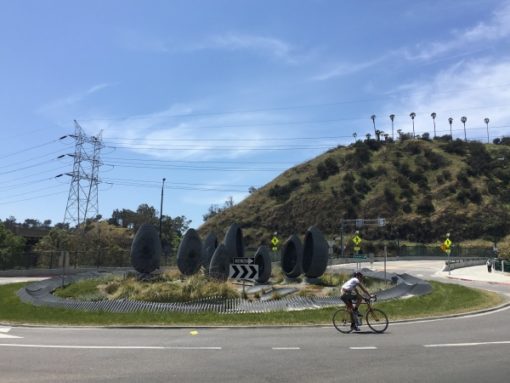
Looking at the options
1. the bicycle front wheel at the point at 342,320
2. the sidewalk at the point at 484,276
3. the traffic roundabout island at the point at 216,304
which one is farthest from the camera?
the sidewalk at the point at 484,276

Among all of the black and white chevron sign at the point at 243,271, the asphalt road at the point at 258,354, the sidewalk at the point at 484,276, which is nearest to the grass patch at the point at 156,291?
the black and white chevron sign at the point at 243,271

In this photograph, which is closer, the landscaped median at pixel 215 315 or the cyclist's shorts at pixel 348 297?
the cyclist's shorts at pixel 348 297

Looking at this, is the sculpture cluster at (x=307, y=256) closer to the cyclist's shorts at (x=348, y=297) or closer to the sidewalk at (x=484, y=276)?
the sidewalk at (x=484, y=276)

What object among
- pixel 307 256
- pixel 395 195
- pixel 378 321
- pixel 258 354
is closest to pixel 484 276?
pixel 307 256

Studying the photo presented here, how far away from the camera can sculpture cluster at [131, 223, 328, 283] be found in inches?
1097

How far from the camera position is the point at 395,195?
106188mm

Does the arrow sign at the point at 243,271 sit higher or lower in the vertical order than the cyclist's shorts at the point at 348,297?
higher

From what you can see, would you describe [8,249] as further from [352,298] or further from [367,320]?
[367,320]

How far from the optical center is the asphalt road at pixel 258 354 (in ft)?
27.2

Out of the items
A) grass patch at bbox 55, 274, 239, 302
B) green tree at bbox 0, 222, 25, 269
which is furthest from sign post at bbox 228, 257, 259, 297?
green tree at bbox 0, 222, 25, 269

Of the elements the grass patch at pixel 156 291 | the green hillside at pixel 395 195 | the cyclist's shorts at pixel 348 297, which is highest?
the green hillside at pixel 395 195

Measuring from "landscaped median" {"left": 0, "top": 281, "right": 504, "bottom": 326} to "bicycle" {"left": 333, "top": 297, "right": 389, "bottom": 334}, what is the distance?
1019 millimetres

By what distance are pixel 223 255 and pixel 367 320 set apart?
14.8 meters

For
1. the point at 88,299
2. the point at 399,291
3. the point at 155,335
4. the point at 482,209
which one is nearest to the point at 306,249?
the point at 399,291
